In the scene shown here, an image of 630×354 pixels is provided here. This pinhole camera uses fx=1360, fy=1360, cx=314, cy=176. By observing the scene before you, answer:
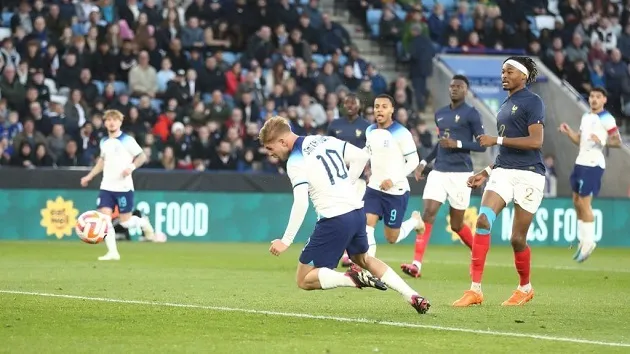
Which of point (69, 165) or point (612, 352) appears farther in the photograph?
point (69, 165)

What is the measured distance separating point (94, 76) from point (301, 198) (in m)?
18.7

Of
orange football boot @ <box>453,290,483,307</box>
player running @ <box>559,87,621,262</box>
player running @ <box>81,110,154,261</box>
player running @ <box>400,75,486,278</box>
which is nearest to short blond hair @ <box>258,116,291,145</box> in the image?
orange football boot @ <box>453,290,483,307</box>

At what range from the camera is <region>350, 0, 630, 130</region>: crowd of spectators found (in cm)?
3453

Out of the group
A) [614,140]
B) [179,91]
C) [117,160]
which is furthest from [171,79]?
[614,140]

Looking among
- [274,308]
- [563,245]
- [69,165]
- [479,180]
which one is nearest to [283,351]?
[274,308]

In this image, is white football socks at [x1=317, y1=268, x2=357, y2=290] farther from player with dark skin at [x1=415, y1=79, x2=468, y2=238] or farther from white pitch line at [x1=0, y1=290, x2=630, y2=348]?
player with dark skin at [x1=415, y1=79, x2=468, y2=238]

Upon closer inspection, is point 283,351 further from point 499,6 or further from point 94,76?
point 499,6

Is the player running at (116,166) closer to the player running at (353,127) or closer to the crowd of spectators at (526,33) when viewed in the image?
the player running at (353,127)

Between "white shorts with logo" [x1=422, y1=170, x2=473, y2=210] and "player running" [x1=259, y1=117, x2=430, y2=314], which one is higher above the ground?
"player running" [x1=259, y1=117, x2=430, y2=314]

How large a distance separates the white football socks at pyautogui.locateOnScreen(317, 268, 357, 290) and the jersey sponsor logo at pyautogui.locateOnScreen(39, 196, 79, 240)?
15.0 m

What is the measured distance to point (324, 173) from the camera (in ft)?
38.5

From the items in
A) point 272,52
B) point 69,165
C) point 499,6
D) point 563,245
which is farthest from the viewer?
point 499,6

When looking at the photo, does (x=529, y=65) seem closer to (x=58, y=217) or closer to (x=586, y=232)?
(x=586, y=232)

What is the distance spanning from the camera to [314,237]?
11.9 metres
